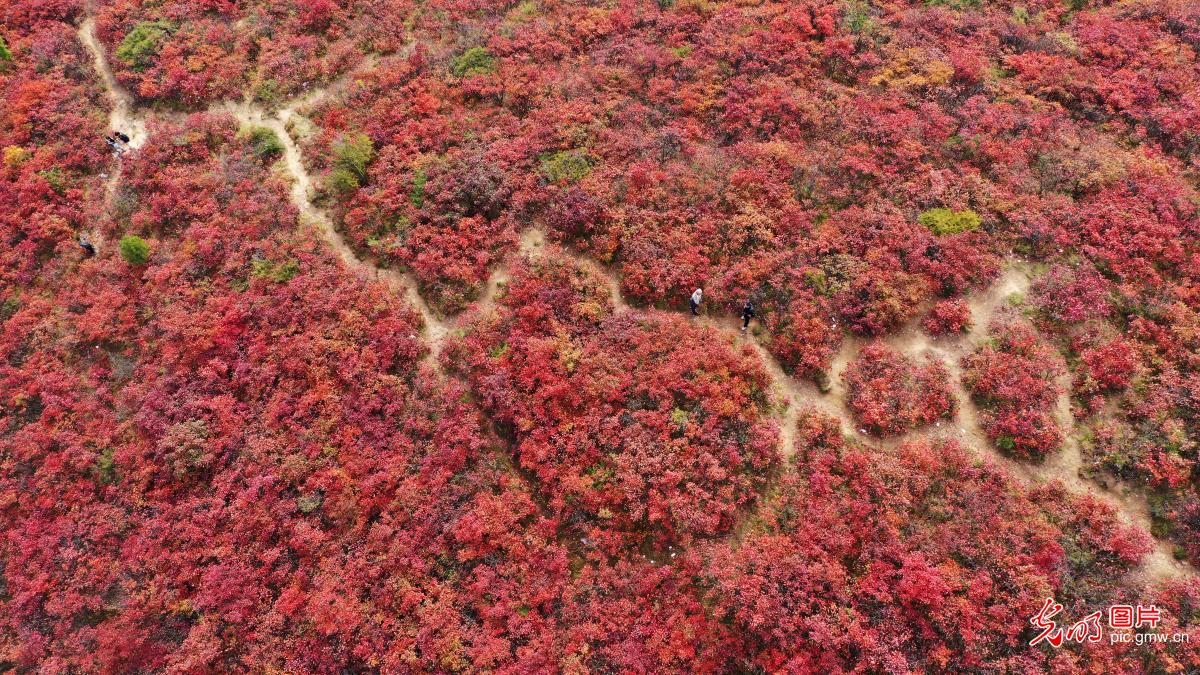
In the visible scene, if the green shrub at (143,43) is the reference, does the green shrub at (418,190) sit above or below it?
below

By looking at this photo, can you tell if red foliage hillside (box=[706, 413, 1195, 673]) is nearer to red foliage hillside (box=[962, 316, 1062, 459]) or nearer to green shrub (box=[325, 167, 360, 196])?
red foliage hillside (box=[962, 316, 1062, 459])

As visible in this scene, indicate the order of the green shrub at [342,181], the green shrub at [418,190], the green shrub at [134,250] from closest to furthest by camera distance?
1. the green shrub at [134,250]
2. the green shrub at [418,190]
3. the green shrub at [342,181]

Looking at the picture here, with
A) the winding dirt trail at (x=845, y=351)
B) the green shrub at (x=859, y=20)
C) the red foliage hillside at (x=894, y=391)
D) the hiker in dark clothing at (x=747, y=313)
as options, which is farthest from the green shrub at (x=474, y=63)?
the red foliage hillside at (x=894, y=391)

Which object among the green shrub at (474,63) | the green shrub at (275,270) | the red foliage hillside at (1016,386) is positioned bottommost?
the red foliage hillside at (1016,386)

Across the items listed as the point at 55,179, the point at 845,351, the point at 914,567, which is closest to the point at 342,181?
the point at 55,179

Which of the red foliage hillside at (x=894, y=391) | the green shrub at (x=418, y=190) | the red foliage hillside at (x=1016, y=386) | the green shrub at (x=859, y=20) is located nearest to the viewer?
the red foliage hillside at (x=1016, y=386)

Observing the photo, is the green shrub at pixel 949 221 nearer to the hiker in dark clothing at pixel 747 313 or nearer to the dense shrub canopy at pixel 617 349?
the dense shrub canopy at pixel 617 349

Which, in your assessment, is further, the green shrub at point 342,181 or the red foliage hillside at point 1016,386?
the green shrub at point 342,181

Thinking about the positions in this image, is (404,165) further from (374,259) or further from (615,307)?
(615,307)

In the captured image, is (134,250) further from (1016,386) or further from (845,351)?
(1016,386)
